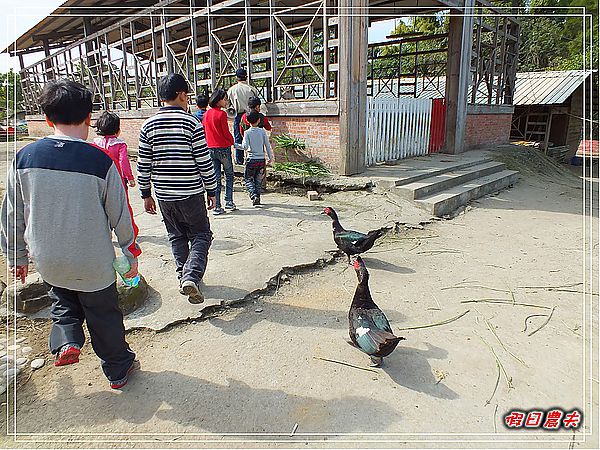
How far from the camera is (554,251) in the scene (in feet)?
16.5

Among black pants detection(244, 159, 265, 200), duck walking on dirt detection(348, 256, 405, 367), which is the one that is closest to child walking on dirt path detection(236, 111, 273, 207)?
black pants detection(244, 159, 265, 200)

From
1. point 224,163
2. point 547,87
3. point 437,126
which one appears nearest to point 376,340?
point 224,163

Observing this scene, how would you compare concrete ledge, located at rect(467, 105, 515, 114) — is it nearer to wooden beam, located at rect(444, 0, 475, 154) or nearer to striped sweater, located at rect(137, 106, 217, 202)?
wooden beam, located at rect(444, 0, 475, 154)

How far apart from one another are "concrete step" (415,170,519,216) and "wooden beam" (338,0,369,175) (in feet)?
5.55

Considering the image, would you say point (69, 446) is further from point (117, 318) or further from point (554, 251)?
point (554, 251)

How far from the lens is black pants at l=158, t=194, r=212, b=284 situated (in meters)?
3.32

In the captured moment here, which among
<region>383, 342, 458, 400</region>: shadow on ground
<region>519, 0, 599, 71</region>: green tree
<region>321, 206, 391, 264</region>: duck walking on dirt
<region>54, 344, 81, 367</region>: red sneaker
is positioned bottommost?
<region>383, 342, 458, 400</region>: shadow on ground

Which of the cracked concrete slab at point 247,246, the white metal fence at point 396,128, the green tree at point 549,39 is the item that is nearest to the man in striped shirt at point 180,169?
the cracked concrete slab at point 247,246

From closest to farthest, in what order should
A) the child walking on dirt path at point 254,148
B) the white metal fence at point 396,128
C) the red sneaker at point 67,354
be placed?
the red sneaker at point 67,354 → the child walking on dirt path at point 254,148 → the white metal fence at point 396,128

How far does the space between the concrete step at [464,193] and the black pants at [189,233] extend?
4181 millimetres

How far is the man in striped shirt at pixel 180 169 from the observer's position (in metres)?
3.27

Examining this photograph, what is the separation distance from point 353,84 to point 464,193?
2843 mm

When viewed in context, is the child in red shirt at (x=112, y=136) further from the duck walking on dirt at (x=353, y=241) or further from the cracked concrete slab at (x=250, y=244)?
the duck walking on dirt at (x=353, y=241)

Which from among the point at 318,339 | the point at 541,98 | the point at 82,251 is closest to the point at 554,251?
the point at 318,339
